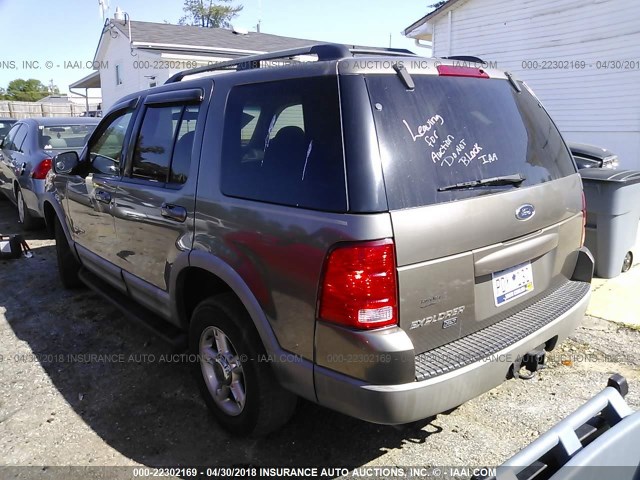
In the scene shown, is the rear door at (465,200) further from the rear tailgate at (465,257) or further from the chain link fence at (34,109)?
the chain link fence at (34,109)

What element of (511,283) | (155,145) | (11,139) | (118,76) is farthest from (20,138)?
(118,76)

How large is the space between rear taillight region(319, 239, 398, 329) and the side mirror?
10.6 feet

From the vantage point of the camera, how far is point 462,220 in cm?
225

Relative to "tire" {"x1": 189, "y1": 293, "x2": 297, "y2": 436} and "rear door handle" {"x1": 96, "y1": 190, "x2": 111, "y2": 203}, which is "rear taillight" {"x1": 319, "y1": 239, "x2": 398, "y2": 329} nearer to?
"tire" {"x1": 189, "y1": 293, "x2": 297, "y2": 436}

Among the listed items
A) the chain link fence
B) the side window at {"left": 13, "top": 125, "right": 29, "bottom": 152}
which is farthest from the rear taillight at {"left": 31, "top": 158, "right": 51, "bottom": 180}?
the chain link fence

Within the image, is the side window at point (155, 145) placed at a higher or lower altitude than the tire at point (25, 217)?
higher

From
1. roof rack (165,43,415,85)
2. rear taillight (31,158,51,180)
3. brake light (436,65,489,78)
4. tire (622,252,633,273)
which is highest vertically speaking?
roof rack (165,43,415,85)

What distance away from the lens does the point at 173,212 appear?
2977 mm

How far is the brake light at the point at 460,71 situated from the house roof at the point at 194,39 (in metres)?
16.8

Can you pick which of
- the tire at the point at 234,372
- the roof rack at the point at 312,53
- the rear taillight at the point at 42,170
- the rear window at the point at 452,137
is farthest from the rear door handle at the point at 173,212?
the rear taillight at the point at 42,170

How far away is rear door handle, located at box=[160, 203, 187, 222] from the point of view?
291cm

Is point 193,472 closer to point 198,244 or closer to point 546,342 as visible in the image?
point 198,244

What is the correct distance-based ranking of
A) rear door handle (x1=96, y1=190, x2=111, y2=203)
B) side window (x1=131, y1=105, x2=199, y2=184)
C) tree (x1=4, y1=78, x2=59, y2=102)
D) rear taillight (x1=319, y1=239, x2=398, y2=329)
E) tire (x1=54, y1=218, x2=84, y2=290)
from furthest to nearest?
tree (x1=4, y1=78, x2=59, y2=102), tire (x1=54, y1=218, x2=84, y2=290), rear door handle (x1=96, y1=190, x2=111, y2=203), side window (x1=131, y1=105, x2=199, y2=184), rear taillight (x1=319, y1=239, x2=398, y2=329)

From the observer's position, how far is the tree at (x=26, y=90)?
53.6m
